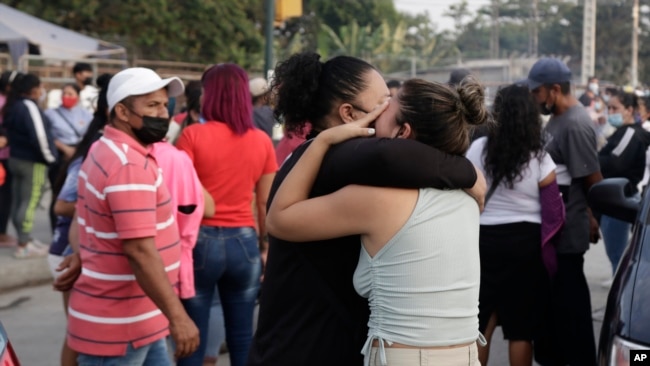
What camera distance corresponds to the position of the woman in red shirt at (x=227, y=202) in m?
4.95

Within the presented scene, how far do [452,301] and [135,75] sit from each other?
1.84 metres

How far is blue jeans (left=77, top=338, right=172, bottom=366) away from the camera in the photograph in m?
3.64

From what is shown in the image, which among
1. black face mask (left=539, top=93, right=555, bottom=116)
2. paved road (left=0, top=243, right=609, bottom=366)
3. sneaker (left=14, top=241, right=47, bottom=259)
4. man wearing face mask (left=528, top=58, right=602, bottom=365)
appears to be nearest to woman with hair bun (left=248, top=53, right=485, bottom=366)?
man wearing face mask (left=528, top=58, right=602, bottom=365)

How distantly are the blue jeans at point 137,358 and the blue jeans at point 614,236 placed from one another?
5.30m

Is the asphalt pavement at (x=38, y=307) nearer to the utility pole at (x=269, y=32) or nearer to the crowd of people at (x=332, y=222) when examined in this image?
the crowd of people at (x=332, y=222)

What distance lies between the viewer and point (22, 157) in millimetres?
10102

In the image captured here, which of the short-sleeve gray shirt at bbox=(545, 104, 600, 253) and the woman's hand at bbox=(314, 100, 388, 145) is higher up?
the woman's hand at bbox=(314, 100, 388, 145)

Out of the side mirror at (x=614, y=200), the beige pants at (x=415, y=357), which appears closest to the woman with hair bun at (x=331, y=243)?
the beige pants at (x=415, y=357)

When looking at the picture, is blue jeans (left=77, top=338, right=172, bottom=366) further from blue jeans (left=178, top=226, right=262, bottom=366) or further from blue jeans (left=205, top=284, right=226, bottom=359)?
blue jeans (left=205, top=284, right=226, bottom=359)

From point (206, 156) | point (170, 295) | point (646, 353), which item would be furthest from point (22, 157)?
point (646, 353)

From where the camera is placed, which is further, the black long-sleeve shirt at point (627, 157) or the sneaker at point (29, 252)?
the sneaker at point (29, 252)

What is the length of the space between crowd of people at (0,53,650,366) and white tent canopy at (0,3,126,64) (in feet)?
50.9

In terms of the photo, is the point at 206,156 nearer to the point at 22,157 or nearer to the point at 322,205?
the point at 322,205
